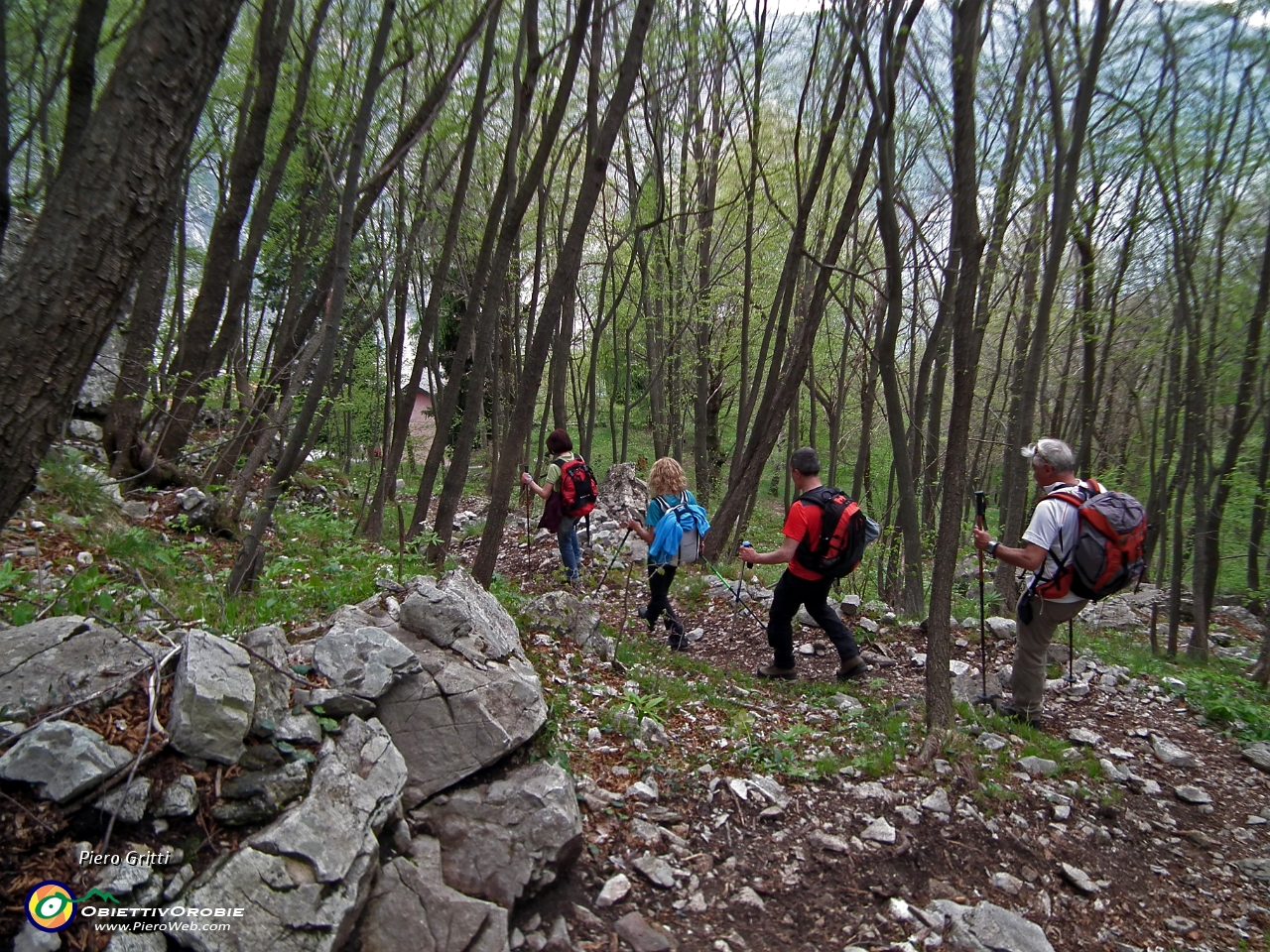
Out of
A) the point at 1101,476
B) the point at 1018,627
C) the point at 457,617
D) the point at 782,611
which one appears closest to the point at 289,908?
the point at 457,617

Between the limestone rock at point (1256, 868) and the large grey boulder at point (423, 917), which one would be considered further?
the limestone rock at point (1256, 868)

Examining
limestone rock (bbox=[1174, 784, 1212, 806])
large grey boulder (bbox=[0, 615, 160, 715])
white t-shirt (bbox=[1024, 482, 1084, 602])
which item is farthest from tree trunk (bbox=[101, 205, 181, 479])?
limestone rock (bbox=[1174, 784, 1212, 806])

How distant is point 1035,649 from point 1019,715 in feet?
1.84

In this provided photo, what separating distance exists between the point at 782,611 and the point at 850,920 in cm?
303

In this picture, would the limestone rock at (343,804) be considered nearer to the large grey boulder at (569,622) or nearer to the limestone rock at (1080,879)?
the large grey boulder at (569,622)

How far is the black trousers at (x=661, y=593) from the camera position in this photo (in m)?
6.92

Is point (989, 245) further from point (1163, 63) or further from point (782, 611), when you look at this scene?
point (782, 611)

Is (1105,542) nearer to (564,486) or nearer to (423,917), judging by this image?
(423,917)

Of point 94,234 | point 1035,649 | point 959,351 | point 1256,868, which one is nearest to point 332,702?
point 94,234

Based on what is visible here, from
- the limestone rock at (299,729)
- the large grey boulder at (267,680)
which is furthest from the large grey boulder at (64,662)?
the limestone rock at (299,729)

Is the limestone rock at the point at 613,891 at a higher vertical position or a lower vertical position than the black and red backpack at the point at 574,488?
lower

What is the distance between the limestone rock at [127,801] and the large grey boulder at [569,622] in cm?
357

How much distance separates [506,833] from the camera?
3.21 m

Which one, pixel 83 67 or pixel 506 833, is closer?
pixel 506 833
